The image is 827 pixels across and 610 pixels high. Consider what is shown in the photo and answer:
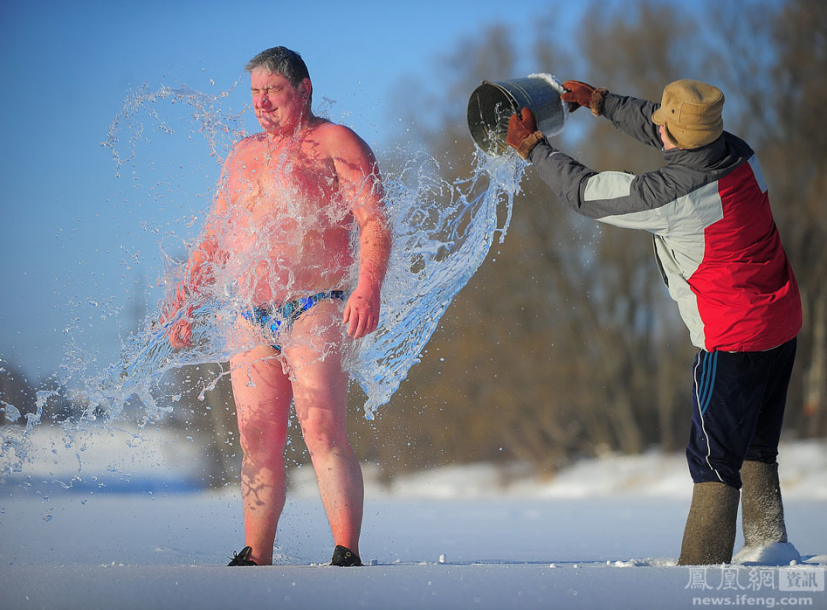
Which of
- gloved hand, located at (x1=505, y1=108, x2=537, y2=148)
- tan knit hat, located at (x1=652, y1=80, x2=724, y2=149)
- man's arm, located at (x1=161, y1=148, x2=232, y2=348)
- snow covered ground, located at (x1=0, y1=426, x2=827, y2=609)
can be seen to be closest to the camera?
snow covered ground, located at (x1=0, y1=426, x2=827, y2=609)

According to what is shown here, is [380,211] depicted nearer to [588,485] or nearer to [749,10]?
[588,485]

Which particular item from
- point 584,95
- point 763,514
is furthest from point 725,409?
point 584,95

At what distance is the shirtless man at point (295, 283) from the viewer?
217cm

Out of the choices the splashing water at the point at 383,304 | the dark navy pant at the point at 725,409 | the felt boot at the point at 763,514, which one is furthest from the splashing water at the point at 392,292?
the felt boot at the point at 763,514

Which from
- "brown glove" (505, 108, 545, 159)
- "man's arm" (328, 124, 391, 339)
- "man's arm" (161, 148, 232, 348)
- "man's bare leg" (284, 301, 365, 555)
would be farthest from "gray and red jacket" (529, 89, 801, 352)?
"man's arm" (161, 148, 232, 348)

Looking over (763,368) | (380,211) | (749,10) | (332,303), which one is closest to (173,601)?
(332,303)

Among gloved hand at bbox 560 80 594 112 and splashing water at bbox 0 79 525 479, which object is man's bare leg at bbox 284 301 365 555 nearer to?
splashing water at bbox 0 79 525 479

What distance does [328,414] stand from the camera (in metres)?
2.17

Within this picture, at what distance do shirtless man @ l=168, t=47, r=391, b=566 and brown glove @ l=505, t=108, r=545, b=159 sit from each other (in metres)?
Answer: 0.41

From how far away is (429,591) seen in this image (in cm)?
149

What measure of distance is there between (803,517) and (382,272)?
10.5 ft

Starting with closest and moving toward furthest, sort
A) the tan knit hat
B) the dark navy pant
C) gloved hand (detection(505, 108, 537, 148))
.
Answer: the tan knit hat < the dark navy pant < gloved hand (detection(505, 108, 537, 148))

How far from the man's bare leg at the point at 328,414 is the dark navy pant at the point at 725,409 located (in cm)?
92

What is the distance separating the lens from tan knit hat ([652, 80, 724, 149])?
1.96 metres
